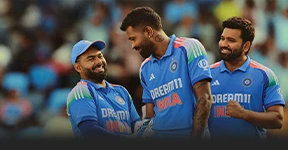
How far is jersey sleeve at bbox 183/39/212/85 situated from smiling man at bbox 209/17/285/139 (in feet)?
1.70

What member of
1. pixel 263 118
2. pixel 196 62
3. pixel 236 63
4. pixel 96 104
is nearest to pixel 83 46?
pixel 96 104

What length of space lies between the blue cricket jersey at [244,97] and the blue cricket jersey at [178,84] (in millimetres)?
477

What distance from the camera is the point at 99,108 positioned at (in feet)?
15.0

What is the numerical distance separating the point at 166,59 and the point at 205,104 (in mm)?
517

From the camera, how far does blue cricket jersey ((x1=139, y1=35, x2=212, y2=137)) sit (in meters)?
4.17

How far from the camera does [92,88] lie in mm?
4633

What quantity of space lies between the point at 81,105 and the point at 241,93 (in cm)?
133

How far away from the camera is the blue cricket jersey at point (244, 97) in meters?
4.57

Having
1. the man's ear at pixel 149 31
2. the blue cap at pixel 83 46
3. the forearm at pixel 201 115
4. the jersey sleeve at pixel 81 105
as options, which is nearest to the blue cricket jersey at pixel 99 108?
the jersey sleeve at pixel 81 105

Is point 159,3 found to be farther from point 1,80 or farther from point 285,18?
point 1,80

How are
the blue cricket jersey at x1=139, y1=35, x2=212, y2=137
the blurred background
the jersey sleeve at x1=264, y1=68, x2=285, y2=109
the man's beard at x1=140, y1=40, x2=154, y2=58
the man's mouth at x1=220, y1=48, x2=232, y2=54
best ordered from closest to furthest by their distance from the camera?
the blue cricket jersey at x1=139, y1=35, x2=212, y2=137 < the man's beard at x1=140, y1=40, x2=154, y2=58 < the jersey sleeve at x1=264, y1=68, x2=285, y2=109 < the man's mouth at x1=220, y1=48, x2=232, y2=54 < the blurred background

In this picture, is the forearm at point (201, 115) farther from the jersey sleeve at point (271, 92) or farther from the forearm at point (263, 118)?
the jersey sleeve at point (271, 92)

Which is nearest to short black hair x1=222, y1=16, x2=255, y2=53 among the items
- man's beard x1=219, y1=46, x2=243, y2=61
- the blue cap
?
man's beard x1=219, y1=46, x2=243, y2=61

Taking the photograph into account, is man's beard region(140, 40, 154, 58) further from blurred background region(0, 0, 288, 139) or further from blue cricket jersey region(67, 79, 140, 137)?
blurred background region(0, 0, 288, 139)
